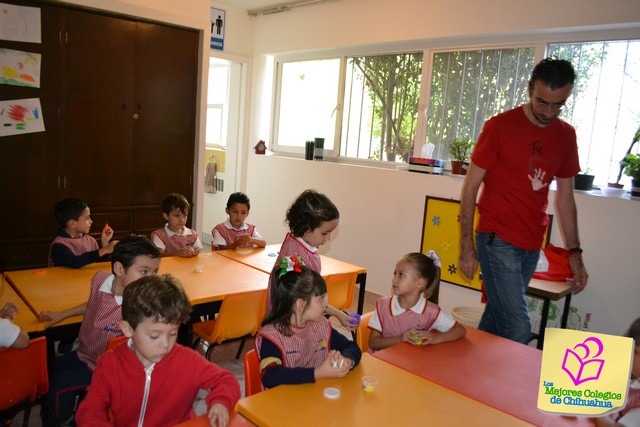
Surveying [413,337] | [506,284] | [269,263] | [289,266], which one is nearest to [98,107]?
[269,263]

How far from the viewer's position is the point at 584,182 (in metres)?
3.89

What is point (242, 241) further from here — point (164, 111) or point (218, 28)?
point (218, 28)

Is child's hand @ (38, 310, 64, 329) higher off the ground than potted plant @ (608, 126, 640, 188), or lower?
lower

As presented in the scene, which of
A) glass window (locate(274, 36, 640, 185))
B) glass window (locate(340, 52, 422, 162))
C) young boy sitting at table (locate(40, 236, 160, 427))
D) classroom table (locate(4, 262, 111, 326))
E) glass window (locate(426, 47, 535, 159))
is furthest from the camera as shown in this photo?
glass window (locate(340, 52, 422, 162))

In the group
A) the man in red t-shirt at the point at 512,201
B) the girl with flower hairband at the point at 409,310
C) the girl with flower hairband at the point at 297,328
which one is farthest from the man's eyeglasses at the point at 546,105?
the girl with flower hairband at the point at 297,328

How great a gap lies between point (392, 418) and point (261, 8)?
591cm

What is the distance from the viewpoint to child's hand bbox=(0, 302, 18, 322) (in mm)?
2114

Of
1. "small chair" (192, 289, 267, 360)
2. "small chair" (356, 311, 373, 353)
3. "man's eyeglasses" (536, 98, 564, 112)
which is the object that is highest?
"man's eyeglasses" (536, 98, 564, 112)

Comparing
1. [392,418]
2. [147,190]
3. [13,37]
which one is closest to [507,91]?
[147,190]

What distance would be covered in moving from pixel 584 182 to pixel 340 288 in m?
2.16

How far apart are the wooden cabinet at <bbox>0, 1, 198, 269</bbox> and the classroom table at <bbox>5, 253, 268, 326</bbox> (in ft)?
4.03

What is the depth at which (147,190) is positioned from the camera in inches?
181

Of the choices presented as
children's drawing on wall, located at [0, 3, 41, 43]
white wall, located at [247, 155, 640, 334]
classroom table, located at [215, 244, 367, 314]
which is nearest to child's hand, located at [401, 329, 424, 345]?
classroom table, located at [215, 244, 367, 314]

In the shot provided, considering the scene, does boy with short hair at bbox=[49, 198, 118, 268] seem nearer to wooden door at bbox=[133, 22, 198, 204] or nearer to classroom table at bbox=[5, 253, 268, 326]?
classroom table at bbox=[5, 253, 268, 326]
